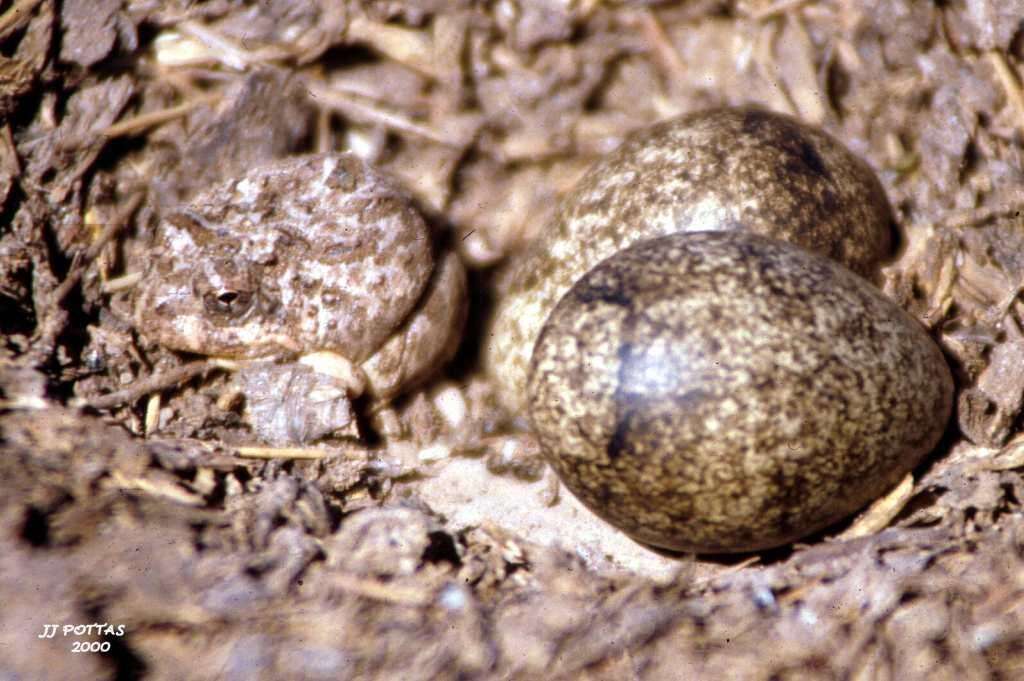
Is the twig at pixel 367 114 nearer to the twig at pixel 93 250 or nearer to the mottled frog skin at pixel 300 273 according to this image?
the mottled frog skin at pixel 300 273

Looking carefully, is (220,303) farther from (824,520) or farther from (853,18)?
(853,18)

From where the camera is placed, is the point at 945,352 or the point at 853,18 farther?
the point at 853,18

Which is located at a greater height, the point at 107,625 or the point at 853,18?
the point at 853,18

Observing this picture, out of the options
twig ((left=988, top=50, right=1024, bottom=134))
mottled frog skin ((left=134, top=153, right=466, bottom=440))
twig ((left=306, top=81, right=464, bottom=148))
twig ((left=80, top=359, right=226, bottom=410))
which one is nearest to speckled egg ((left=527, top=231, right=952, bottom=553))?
mottled frog skin ((left=134, top=153, right=466, bottom=440))

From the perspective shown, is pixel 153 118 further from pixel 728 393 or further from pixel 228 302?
pixel 728 393

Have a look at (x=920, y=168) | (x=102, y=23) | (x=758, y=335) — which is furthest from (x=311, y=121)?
(x=920, y=168)
